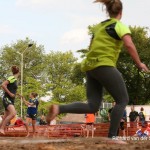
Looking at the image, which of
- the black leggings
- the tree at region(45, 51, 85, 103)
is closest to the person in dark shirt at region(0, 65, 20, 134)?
the black leggings

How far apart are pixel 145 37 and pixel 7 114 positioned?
50.4m

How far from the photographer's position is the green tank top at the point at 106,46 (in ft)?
20.5

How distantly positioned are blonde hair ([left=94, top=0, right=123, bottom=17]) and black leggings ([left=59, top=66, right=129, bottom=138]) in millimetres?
800

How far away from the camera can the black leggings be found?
20.7ft

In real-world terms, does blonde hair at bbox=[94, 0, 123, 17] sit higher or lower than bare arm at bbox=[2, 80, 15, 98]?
higher

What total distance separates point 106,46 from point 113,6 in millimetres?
613

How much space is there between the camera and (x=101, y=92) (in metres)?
6.70

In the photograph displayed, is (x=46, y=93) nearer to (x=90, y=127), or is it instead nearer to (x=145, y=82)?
(x=145, y=82)

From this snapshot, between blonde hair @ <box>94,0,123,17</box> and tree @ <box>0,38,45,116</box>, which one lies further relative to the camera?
tree @ <box>0,38,45,116</box>

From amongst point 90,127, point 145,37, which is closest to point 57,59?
point 145,37

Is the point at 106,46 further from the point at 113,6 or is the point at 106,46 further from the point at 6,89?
the point at 6,89

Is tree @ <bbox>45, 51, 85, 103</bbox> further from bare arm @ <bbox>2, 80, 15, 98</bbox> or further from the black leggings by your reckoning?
the black leggings

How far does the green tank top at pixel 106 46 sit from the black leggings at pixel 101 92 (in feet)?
0.31

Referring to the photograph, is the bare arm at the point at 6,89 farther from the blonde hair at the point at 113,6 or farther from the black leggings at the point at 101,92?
the blonde hair at the point at 113,6
